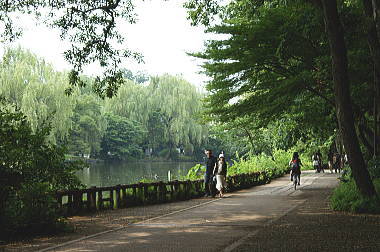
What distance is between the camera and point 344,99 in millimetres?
11969

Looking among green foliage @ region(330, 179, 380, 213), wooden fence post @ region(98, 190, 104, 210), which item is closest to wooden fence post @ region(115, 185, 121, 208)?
wooden fence post @ region(98, 190, 104, 210)

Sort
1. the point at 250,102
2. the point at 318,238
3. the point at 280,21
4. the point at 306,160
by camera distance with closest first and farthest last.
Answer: the point at 318,238
the point at 280,21
the point at 250,102
the point at 306,160

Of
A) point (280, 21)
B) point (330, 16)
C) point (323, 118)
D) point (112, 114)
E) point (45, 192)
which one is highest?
point (112, 114)

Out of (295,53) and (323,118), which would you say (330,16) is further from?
(323,118)

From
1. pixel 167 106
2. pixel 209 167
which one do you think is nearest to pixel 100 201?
pixel 209 167

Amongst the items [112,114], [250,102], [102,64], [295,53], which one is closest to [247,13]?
[295,53]

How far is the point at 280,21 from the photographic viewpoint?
16.3 m

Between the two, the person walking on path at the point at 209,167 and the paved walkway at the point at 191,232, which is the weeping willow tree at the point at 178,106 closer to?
the person walking on path at the point at 209,167

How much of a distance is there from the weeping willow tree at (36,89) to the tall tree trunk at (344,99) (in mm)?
32648

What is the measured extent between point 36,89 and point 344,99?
119 ft

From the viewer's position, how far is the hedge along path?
40.2ft

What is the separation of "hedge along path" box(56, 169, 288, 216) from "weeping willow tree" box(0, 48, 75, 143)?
25567mm

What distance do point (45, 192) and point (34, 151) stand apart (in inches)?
45.0

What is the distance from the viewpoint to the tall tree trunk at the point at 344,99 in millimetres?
11742
